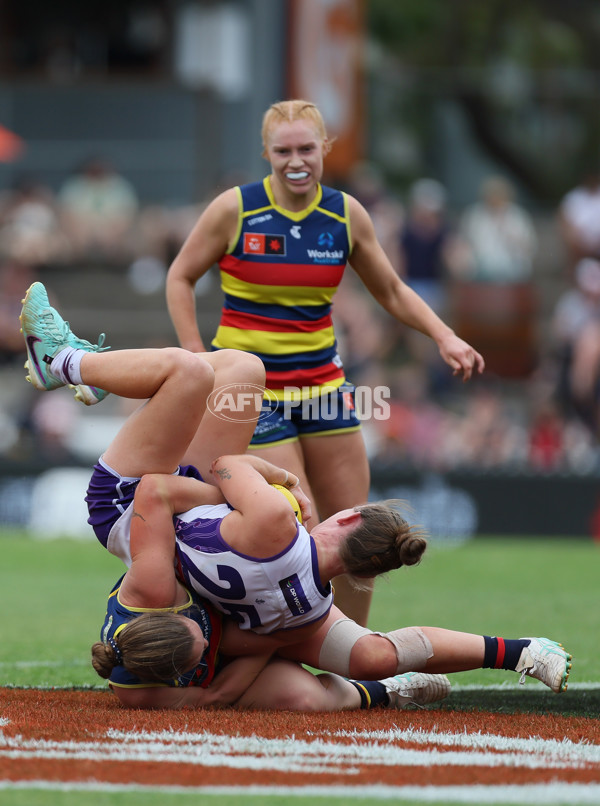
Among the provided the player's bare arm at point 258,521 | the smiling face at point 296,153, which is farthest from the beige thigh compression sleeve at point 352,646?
the smiling face at point 296,153

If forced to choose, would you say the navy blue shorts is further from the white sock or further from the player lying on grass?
the white sock

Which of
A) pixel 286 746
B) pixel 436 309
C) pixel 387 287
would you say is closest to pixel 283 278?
pixel 387 287

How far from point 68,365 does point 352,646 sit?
1.44m

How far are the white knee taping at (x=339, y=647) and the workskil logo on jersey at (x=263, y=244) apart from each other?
166 centimetres

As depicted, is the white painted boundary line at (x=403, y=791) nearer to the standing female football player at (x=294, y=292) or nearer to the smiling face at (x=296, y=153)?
the standing female football player at (x=294, y=292)

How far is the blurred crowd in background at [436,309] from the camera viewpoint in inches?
508

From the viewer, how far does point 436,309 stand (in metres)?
14.7

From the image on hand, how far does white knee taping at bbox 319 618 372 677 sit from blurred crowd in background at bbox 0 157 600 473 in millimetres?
7397

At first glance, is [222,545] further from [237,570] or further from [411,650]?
[411,650]

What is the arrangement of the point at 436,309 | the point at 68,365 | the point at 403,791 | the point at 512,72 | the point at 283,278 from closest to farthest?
the point at 403,791 < the point at 68,365 < the point at 283,278 < the point at 436,309 < the point at 512,72

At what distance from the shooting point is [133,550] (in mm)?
4652

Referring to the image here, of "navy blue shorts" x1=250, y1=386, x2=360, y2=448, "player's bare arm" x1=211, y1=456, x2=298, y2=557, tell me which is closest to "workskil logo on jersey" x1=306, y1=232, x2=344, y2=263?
"navy blue shorts" x1=250, y1=386, x2=360, y2=448

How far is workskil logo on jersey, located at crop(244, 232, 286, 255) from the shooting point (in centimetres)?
563

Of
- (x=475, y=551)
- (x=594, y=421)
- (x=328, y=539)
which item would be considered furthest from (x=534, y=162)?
(x=328, y=539)
